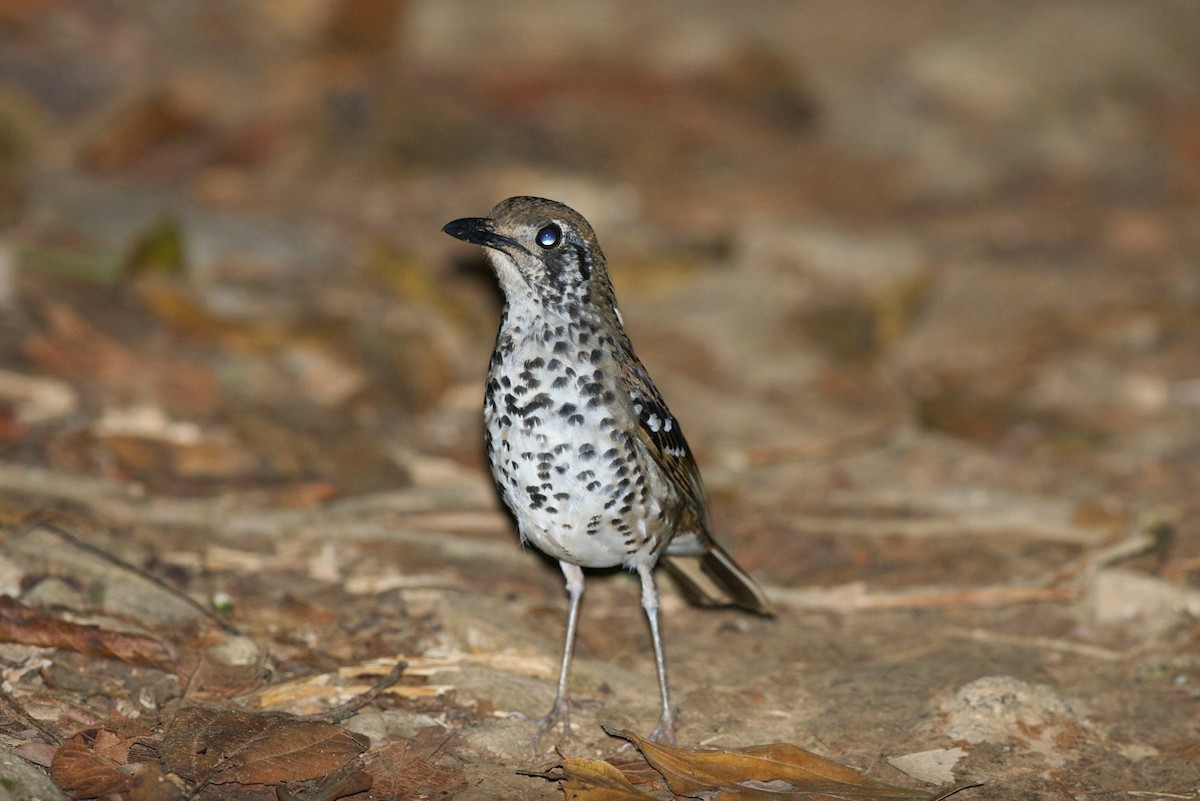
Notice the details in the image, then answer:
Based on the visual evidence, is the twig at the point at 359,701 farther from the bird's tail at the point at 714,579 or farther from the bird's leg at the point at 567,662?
the bird's tail at the point at 714,579

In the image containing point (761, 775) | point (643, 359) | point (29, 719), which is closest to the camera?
point (29, 719)

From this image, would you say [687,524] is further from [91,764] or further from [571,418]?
[91,764]

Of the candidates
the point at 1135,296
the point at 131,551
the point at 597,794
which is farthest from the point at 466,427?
the point at 1135,296

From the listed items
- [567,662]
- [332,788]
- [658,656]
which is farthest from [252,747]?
[658,656]

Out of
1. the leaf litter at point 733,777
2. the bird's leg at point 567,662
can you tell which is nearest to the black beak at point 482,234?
the bird's leg at point 567,662

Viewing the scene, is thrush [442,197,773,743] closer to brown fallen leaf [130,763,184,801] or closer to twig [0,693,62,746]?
brown fallen leaf [130,763,184,801]

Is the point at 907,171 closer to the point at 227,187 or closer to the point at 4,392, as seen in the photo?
the point at 227,187
